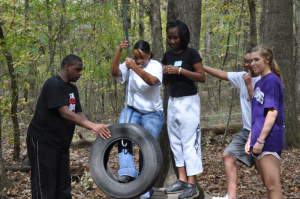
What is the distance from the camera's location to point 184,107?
130 inches

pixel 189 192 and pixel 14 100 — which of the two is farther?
pixel 14 100

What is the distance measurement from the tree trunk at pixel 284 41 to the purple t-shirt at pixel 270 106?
14.2 ft

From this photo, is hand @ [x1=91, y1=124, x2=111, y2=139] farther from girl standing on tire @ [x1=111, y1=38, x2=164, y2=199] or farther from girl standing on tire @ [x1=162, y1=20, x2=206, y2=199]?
girl standing on tire @ [x1=162, y1=20, x2=206, y2=199]

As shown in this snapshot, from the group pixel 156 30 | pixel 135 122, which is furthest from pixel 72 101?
pixel 156 30

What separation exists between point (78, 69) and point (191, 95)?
1390mm

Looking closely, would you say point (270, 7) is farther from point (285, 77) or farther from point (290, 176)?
point (290, 176)

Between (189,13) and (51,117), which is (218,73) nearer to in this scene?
(189,13)

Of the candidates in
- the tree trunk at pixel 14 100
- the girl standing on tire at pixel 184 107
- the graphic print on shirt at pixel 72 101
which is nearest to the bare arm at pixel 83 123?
the graphic print on shirt at pixel 72 101

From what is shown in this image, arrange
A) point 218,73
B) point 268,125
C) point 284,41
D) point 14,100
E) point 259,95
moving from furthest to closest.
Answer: point 14,100 → point 284,41 → point 218,73 → point 259,95 → point 268,125

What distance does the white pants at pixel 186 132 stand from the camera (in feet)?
10.7

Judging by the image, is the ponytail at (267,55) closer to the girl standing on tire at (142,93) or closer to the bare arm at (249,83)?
the bare arm at (249,83)

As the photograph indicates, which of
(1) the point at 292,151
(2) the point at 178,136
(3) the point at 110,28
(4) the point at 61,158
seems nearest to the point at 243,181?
(1) the point at 292,151

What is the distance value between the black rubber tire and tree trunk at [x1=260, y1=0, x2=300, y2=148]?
5.03m

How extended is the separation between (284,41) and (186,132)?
4.57 m
